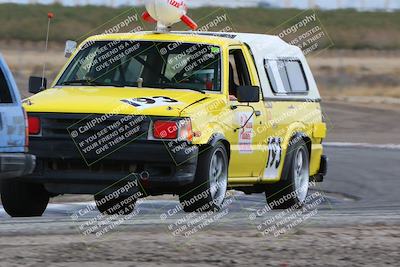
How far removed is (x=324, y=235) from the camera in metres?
11.0

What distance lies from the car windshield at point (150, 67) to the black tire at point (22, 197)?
1339 mm

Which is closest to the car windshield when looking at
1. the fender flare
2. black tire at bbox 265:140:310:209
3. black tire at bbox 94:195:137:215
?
the fender flare

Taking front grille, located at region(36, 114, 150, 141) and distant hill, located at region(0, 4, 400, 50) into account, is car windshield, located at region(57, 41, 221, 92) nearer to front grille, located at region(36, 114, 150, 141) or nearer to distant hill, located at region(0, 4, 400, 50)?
front grille, located at region(36, 114, 150, 141)

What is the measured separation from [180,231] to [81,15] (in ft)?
261

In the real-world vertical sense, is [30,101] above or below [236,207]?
above

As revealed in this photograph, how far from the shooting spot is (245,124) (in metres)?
14.5

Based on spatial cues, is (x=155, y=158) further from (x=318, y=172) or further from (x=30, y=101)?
(x=318, y=172)

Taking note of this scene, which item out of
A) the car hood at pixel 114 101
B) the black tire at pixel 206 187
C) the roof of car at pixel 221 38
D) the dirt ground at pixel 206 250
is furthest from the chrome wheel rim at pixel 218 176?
the dirt ground at pixel 206 250

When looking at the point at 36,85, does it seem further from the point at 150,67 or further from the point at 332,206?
the point at 332,206

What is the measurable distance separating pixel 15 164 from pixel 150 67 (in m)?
3.51

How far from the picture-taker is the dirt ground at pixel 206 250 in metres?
9.23

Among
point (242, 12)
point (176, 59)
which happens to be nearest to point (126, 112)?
point (176, 59)

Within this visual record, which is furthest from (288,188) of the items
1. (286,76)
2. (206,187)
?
(206,187)
